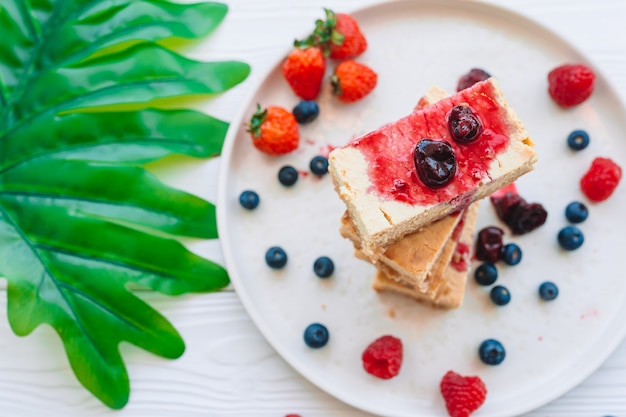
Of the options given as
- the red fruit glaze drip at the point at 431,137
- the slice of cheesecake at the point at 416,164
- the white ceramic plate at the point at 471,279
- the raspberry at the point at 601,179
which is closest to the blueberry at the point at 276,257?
the white ceramic plate at the point at 471,279

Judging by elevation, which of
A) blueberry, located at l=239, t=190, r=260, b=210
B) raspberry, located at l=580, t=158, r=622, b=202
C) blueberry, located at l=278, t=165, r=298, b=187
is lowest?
blueberry, located at l=239, t=190, r=260, b=210

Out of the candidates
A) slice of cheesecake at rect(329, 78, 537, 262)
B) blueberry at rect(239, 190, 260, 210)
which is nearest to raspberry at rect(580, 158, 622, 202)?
slice of cheesecake at rect(329, 78, 537, 262)

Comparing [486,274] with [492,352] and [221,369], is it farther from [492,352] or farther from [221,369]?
[221,369]

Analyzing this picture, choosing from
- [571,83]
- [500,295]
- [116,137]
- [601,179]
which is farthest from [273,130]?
[601,179]

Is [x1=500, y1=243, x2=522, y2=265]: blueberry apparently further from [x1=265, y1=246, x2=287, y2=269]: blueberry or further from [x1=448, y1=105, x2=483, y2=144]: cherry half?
[x1=265, y1=246, x2=287, y2=269]: blueberry

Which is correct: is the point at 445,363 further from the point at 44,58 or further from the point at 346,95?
the point at 44,58

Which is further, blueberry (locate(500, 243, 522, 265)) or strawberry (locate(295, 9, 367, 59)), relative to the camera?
strawberry (locate(295, 9, 367, 59))

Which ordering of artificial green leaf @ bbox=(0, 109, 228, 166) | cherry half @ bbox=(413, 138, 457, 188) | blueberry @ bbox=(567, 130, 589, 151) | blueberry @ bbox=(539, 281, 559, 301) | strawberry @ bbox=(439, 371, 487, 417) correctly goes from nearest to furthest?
cherry half @ bbox=(413, 138, 457, 188) → strawberry @ bbox=(439, 371, 487, 417) → blueberry @ bbox=(539, 281, 559, 301) → blueberry @ bbox=(567, 130, 589, 151) → artificial green leaf @ bbox=(0, 109, 228, 166)
